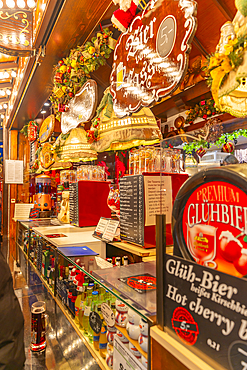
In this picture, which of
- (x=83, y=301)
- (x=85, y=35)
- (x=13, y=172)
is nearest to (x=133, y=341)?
(x=83, y=301)

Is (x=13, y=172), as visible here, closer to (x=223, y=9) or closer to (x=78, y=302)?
(x=78, y=302)

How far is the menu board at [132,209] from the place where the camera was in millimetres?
1502

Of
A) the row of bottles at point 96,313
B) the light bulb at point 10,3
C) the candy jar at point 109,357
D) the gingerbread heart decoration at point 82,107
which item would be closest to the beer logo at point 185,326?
the row of bottles at point 96,313

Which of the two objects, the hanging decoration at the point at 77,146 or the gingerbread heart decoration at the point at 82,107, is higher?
the gingerbread heart decoration at the point at 82,107

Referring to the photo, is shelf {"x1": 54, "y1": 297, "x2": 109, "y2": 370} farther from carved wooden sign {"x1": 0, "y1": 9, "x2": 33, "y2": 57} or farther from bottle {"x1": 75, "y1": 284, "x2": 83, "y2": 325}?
carved wooden sign {"x1": 0, "y1": 9, "x2": 33, "y2": 57}

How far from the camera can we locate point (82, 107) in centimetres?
328

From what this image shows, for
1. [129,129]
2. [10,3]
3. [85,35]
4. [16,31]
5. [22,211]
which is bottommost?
[22,211]

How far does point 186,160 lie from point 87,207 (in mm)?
2424

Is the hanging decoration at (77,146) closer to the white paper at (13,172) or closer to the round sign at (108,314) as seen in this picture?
the round sign at (108,314)

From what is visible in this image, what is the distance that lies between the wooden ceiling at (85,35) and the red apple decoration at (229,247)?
193cm

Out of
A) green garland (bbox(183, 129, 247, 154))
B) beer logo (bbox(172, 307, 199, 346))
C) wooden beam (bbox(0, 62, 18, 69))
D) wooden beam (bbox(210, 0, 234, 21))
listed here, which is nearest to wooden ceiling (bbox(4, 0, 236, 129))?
wooden beam (bbox(210, 0, 234, 21))

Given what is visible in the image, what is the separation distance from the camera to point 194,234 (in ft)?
2.21

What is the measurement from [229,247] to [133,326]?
0.69 meters

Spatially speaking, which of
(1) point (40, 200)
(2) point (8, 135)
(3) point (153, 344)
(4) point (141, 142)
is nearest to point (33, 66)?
(1) point (40, 200)
